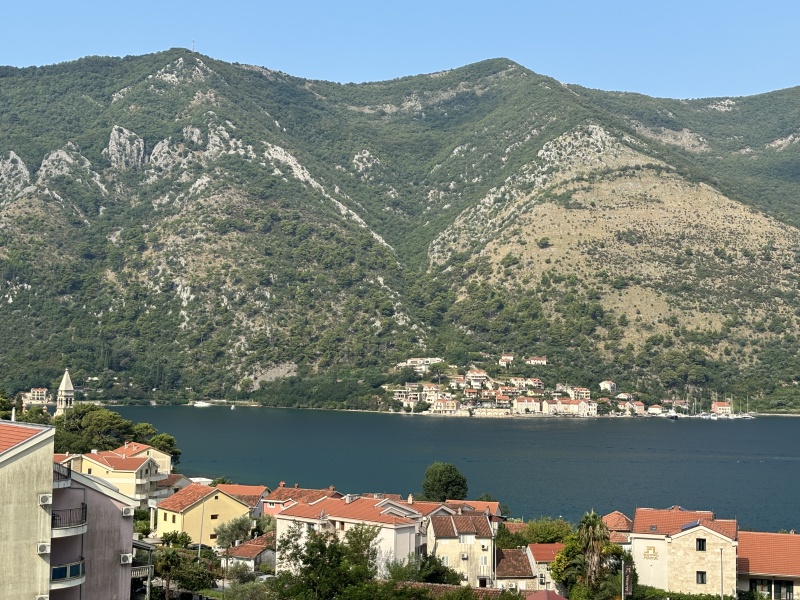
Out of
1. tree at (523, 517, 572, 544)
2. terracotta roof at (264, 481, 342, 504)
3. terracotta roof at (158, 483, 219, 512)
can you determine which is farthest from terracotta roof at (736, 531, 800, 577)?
terracotta roof at (158, 483, 219, 512)

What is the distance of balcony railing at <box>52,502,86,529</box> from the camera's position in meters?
21.9

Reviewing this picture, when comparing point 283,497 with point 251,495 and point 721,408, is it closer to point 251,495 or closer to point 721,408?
point 251,495

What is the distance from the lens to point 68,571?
21969 mm

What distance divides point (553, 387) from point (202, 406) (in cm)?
6165

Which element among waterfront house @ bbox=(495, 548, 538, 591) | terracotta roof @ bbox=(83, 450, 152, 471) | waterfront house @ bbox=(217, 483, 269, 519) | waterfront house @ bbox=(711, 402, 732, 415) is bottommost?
waterfront house @ bbox=(711, 402, 732, 415)

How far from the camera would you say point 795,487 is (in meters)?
98.7

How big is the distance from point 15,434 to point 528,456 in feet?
332

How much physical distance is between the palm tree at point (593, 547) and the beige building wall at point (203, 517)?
1901 cm

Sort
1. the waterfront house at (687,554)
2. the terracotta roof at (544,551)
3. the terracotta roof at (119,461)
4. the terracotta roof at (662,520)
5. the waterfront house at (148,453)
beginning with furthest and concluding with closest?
the waterfront house at (148,453)
the terracotta roof at (119,461)
the terracotta roof at (544,551)
the terracotta roof at (662,520)
the waterfront house at (687,554)

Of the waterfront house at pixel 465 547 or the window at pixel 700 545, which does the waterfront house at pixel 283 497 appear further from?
the window at pixel 700 545

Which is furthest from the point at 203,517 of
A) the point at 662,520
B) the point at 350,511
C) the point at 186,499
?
the point at 662,520

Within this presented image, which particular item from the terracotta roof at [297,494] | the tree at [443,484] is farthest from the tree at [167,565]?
the tree at [443,484]

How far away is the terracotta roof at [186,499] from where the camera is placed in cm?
5252

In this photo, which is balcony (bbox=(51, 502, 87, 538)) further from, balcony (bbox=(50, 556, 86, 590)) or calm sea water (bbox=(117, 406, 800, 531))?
calm sea water (bbox=(117, 406, 800, 531))
